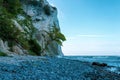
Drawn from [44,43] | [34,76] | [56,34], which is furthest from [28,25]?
[34,76]

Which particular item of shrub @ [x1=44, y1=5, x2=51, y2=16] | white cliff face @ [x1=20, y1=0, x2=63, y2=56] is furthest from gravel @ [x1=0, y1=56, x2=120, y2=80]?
shrub @ [x1=44, y1=5, x2=51, y2=16]

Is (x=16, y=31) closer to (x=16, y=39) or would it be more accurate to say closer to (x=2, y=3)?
(x=16, y=39)

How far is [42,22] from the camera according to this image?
2202 inches

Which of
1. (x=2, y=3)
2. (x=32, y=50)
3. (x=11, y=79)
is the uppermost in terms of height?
(x=2, y=3)

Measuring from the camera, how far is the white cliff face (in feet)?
162

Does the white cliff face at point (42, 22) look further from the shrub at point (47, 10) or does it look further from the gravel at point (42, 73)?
the gravel at point (42, 73)

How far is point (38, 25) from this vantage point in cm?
5322

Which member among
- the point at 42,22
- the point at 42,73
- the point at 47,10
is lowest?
the point at 42,73

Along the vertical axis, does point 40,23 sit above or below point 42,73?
above

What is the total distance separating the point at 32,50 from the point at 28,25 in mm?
6000

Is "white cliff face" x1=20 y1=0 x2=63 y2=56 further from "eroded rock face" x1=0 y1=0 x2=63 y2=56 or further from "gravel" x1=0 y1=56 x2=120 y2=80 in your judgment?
"gravel" x1=0 y1=56 x2=120 y2=80

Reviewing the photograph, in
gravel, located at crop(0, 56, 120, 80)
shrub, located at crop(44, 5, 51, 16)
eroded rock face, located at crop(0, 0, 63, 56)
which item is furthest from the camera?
shrub, located at crop(44, 5, 51, 16)

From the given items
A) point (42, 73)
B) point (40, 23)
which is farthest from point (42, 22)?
point (42, 73)

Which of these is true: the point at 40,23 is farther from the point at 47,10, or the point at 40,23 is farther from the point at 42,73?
the point at 42,73
